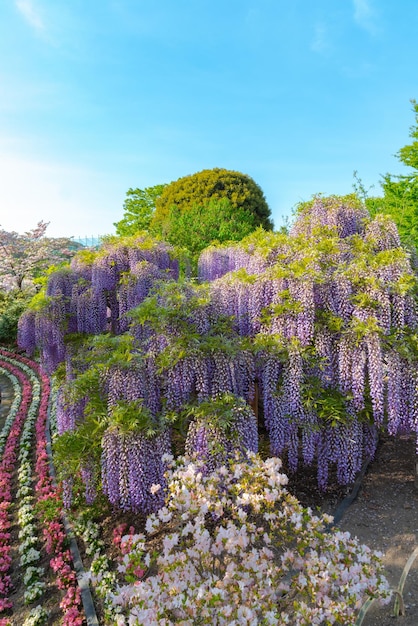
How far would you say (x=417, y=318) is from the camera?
248 inches

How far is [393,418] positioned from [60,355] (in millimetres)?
6534

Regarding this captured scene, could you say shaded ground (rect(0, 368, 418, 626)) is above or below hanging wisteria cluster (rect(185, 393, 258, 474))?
below

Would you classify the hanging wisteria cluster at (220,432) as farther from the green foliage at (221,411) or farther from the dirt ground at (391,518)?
the dirt ground at (391,518)

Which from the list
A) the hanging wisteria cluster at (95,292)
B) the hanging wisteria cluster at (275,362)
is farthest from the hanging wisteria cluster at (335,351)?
the hanging wisteria cluster at (95,292)

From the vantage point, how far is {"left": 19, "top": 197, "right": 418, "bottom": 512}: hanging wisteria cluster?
17.9ft

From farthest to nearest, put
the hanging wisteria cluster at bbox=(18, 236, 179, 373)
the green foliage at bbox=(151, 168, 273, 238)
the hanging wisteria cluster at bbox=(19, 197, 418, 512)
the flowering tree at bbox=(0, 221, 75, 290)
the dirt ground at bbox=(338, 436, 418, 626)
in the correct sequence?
the flowering tree at bbox=(0, 221, 75, 290) < the green foliage at bbox=(151, 168, 273, 238) < the hanging wisteria cluster at bbox=(18, 236, 179, 373) < the hanging wisteria cluster at bbox=(19, 197, 418, 512) < the dirt ground at bbox=(338, 436, 418, 626)

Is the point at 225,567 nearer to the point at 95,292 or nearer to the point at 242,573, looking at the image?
the point at 242,573

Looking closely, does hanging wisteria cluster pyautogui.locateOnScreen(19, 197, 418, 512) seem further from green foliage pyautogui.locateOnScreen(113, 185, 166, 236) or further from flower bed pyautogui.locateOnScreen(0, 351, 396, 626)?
green foliage pyautogui.locateOnScreen(113, 185, 166, 236)

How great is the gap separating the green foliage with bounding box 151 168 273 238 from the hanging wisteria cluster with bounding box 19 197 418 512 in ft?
54.7

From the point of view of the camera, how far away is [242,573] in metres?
3.39

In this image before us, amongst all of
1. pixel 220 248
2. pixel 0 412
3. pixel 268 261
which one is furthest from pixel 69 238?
pixel 268 261

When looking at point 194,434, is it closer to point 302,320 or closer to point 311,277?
point 302,320

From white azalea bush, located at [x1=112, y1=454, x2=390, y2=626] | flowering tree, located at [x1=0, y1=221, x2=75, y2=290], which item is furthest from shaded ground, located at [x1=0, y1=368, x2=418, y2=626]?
flowering tree, located at [x1=0, y1=221, x2=75, y2=290]

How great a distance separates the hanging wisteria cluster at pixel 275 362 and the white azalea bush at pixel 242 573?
1150 millimetres
